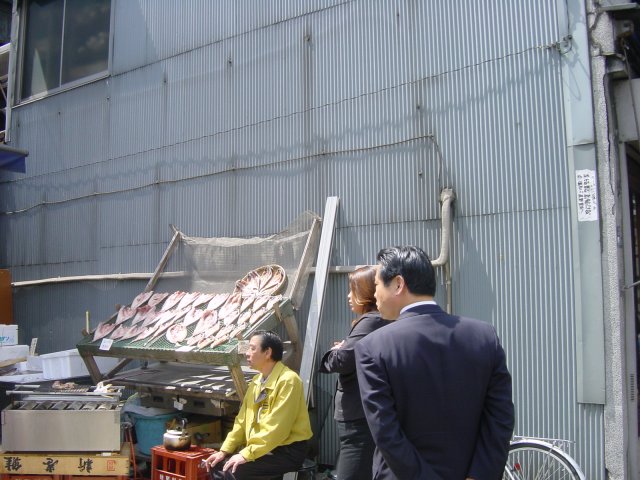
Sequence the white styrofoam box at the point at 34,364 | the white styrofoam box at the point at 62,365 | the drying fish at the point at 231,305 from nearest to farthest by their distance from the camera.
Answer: the drying fish at the point at 231,305 → the white styrofoam box at the point at 62,365 → the white styrofoam box at the point at 34,364

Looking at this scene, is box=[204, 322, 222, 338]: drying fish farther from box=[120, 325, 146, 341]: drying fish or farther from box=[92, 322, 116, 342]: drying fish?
box=[92, 322, 116, 342]: drying fish

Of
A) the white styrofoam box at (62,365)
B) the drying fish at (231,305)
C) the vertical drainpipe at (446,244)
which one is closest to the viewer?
the vertical drainpipe at (446,244)

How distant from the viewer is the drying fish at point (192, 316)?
5898 mm

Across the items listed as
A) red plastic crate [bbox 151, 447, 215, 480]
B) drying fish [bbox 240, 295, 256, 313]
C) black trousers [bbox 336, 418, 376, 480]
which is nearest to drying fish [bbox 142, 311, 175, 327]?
drying fish [bbox 240, 295, 256, 313]

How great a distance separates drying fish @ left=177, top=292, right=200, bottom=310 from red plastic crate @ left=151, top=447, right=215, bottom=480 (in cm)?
153

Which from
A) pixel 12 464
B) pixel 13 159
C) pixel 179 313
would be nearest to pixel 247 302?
pixel 179 313

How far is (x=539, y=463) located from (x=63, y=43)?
9.01m

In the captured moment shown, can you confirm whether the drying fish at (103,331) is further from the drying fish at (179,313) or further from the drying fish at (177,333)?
the drying fish at (177,333)

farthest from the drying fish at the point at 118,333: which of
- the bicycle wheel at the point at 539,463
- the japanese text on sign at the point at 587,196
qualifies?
the japanese text on sign at the point at 587,196

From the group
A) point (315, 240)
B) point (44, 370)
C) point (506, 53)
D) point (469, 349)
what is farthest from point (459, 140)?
point (44, 370)

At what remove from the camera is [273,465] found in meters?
4.42

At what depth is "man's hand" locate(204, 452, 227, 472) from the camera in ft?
15.1

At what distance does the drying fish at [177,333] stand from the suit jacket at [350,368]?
2.22 metres

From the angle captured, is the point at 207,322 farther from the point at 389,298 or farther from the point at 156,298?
the point at 389,298
